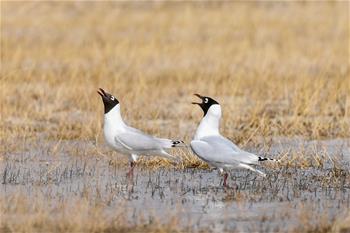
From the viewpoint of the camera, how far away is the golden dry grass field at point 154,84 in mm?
7579

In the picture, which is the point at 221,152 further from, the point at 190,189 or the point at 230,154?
the point at 190,189

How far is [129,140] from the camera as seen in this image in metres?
8.45

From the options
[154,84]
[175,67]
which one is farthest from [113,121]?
[175,67]

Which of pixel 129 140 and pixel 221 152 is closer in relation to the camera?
pixel 221 152

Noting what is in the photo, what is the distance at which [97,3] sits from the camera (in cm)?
2680

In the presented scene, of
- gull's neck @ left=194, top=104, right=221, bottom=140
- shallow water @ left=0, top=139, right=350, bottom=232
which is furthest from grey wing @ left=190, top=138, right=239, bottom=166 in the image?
gull's neck @ left=194, top=104, right=221, bottom=140

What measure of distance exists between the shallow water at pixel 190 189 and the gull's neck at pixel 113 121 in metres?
0.44

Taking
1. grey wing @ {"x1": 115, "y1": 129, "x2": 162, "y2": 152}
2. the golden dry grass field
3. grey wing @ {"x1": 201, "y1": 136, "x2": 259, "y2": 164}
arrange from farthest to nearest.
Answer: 1. grey wing @ {"x1": 115, "y1": 129, "x2": 162, "y2": 152}
2. grey wing @ {"x1": 201, "y1": 136, "x2": 259, "y2": 164}
3. the golden dry grass field

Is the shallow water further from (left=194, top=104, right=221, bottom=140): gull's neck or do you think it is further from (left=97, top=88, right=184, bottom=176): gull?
(left=194, top=104, right=221, bottom=140): gull's neck

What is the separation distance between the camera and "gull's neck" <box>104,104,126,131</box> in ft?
28.5

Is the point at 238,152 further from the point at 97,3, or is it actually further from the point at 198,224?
the point at 97,3

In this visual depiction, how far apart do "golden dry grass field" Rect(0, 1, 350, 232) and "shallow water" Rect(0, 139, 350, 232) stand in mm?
54

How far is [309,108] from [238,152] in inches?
189

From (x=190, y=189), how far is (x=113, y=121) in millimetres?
1151
